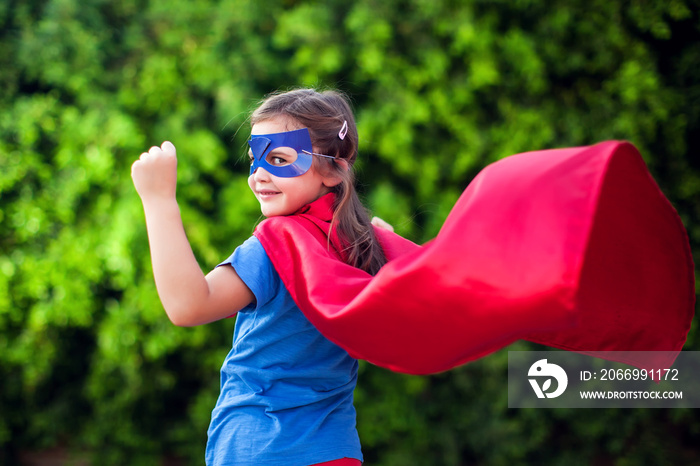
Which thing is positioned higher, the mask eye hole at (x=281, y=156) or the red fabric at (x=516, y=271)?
the mask eye hole at (x=281, y=156)

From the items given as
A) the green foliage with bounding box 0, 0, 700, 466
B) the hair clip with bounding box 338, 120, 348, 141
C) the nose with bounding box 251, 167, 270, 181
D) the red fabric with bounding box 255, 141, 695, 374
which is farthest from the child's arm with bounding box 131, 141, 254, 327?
the green foliage with bounding box 0, 0, 700, 466

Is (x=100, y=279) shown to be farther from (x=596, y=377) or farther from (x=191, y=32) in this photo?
(x=596, y=377)

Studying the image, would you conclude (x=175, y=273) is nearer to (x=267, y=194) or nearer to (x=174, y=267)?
(x=174, y=267)

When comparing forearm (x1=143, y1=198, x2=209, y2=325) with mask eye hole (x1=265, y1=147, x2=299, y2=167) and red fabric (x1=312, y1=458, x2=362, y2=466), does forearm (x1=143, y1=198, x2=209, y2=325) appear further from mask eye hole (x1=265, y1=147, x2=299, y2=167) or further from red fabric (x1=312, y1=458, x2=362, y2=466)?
red fabric (x1=312, y1=458, x2=362, y2=466)

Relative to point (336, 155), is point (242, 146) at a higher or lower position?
lower

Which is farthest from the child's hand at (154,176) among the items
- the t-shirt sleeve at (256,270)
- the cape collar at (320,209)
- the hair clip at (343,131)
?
the hair clip at (343,131)

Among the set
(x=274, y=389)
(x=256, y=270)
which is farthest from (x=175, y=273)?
(x=274, y=389)

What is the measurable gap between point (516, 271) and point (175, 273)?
834 mm

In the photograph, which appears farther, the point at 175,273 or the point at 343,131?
the point at 343,131

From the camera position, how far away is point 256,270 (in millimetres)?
1714

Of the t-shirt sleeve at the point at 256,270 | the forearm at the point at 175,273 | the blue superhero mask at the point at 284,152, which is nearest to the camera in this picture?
the forearm at the point at 175,273

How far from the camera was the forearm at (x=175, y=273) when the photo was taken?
5.06 ft

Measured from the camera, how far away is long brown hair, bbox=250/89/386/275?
1.94 metres

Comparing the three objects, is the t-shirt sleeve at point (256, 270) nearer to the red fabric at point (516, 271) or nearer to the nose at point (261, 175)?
the red fabric at point (516, 271)
